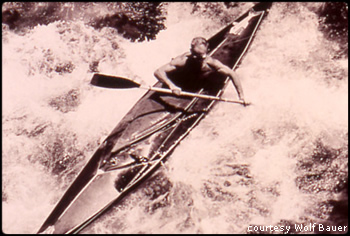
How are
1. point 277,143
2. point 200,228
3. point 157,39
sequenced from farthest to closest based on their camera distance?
point 157,39
point 277,143
point 200,228

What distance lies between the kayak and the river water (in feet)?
2.48

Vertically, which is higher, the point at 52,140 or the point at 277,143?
the point at 52,140

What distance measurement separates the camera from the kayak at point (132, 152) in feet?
16.7

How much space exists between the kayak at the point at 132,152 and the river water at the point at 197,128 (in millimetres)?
755

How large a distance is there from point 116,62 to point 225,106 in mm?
2394

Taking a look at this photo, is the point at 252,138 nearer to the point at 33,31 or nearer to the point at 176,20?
the point at 176,20

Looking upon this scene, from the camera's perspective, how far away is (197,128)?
21.3ft

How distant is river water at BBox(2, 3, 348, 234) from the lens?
618cm

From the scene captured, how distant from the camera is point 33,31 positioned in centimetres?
723

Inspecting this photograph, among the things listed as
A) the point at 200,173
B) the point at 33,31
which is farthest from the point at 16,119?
the point at 200,173

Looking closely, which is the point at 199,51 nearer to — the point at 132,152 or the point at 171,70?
the point at 171,70

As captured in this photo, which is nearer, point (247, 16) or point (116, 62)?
point (247, 16)

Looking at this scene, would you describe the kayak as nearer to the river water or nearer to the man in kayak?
the man in kayak

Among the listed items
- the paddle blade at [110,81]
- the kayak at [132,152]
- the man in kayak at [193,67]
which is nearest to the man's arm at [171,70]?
the man in kayak at [193,67]
